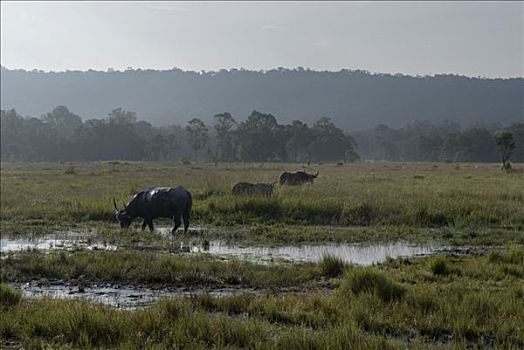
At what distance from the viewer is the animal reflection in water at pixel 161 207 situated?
2048cm

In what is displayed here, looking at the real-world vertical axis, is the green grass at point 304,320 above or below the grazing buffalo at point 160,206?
below

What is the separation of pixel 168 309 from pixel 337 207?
14.4m

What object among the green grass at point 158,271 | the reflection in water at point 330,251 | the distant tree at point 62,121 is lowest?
the reflection in water at point 330,251

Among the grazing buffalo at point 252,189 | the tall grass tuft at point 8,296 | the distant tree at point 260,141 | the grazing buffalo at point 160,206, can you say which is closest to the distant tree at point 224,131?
the distant tree at point 260,141

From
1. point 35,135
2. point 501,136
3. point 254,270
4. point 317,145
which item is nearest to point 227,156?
point 317,145

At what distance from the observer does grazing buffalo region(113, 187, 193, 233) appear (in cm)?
2048

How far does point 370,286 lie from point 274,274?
9.20 feet

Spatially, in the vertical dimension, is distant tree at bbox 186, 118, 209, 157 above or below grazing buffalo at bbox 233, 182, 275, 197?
above

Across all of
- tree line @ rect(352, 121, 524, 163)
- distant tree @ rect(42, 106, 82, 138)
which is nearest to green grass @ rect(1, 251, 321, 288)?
tree line @ rect(352, 121, 524, 163)

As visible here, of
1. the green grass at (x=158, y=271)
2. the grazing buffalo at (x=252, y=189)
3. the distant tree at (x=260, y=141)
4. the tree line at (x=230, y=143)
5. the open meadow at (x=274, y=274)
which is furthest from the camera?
the tree line at (x=230, y=143)

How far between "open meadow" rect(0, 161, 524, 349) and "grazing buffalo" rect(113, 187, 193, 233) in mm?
515

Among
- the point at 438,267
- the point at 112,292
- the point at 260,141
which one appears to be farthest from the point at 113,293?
the point at 260,141

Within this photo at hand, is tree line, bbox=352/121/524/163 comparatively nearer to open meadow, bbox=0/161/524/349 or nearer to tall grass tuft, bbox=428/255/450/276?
open meadow, bbox=0/161/524/349

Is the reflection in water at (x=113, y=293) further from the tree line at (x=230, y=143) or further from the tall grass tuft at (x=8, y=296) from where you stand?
the tree line at (x=230, y=143)
